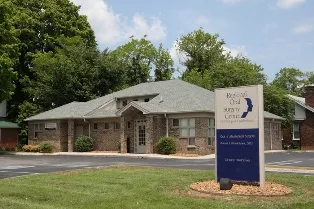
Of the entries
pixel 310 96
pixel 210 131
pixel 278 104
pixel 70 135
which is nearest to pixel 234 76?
pixel 278 104

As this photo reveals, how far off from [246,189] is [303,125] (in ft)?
117

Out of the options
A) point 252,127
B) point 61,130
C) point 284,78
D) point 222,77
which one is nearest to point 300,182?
point 252,127

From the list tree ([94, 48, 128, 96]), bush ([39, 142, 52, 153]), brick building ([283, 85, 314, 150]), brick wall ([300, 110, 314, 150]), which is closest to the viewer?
bush ([39, 142, 52, 153])

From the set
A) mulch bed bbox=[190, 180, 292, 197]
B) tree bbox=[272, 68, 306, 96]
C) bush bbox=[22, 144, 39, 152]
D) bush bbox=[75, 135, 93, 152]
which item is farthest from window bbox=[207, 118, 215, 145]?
tree bbox=[272, 68, 306, 96]

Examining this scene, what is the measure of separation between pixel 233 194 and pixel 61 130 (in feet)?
96.8

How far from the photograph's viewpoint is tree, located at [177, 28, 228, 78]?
6569cm

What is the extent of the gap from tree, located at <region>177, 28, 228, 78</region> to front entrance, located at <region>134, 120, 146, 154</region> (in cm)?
3200

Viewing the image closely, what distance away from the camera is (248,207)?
9.53 m

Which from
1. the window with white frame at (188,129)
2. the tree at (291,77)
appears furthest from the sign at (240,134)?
the tree at (291,77)

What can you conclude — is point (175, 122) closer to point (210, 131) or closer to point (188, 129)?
point (188, 129)

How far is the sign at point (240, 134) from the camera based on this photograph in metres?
12.2

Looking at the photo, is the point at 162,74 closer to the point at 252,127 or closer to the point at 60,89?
the point at 60,89

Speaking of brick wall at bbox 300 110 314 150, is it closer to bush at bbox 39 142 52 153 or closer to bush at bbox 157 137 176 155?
bush at bbox 157 137 176 155

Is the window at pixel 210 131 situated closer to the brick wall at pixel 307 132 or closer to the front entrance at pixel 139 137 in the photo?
the front entrance at pixel 139 137
